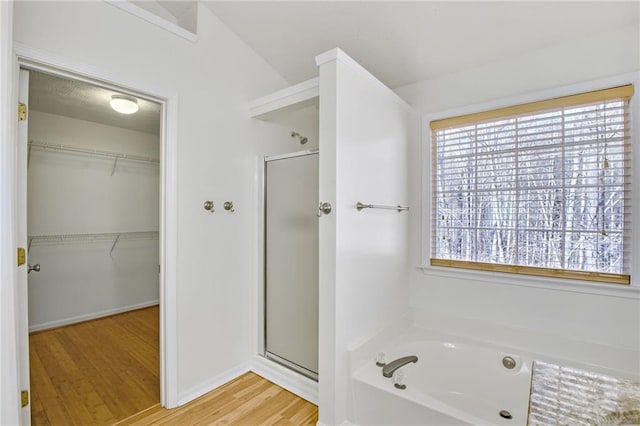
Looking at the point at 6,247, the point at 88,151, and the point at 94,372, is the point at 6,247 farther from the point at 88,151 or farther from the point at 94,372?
the point at 88,151

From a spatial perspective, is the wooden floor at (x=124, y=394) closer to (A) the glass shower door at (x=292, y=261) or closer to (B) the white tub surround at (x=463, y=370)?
(A) the glass shower door at (x=292, y=261)

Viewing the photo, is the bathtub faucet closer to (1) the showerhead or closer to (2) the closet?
(1) the showerhead

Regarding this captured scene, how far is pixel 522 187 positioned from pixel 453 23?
119 centimetres

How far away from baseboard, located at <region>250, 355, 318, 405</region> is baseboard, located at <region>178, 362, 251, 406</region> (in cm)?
9

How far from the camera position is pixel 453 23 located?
1.98 metres

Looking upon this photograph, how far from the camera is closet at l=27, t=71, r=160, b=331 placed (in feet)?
10.8

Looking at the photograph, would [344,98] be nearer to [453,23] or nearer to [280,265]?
[453,23]

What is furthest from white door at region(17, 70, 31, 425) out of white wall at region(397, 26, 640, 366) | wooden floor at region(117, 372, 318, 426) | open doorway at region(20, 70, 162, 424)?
white wall at region(397, 26, 640, 366)

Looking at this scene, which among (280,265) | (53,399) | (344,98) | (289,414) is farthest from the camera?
(280,265)

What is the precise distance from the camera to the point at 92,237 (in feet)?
12.0

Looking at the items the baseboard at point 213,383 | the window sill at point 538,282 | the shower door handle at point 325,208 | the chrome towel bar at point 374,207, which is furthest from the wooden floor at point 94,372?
the window sill at point 538,282

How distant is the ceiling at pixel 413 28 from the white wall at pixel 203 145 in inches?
11.7

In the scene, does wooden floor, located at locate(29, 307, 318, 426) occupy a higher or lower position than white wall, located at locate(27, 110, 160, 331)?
lower

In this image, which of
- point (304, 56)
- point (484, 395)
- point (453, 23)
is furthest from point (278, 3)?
point (484, 395)
